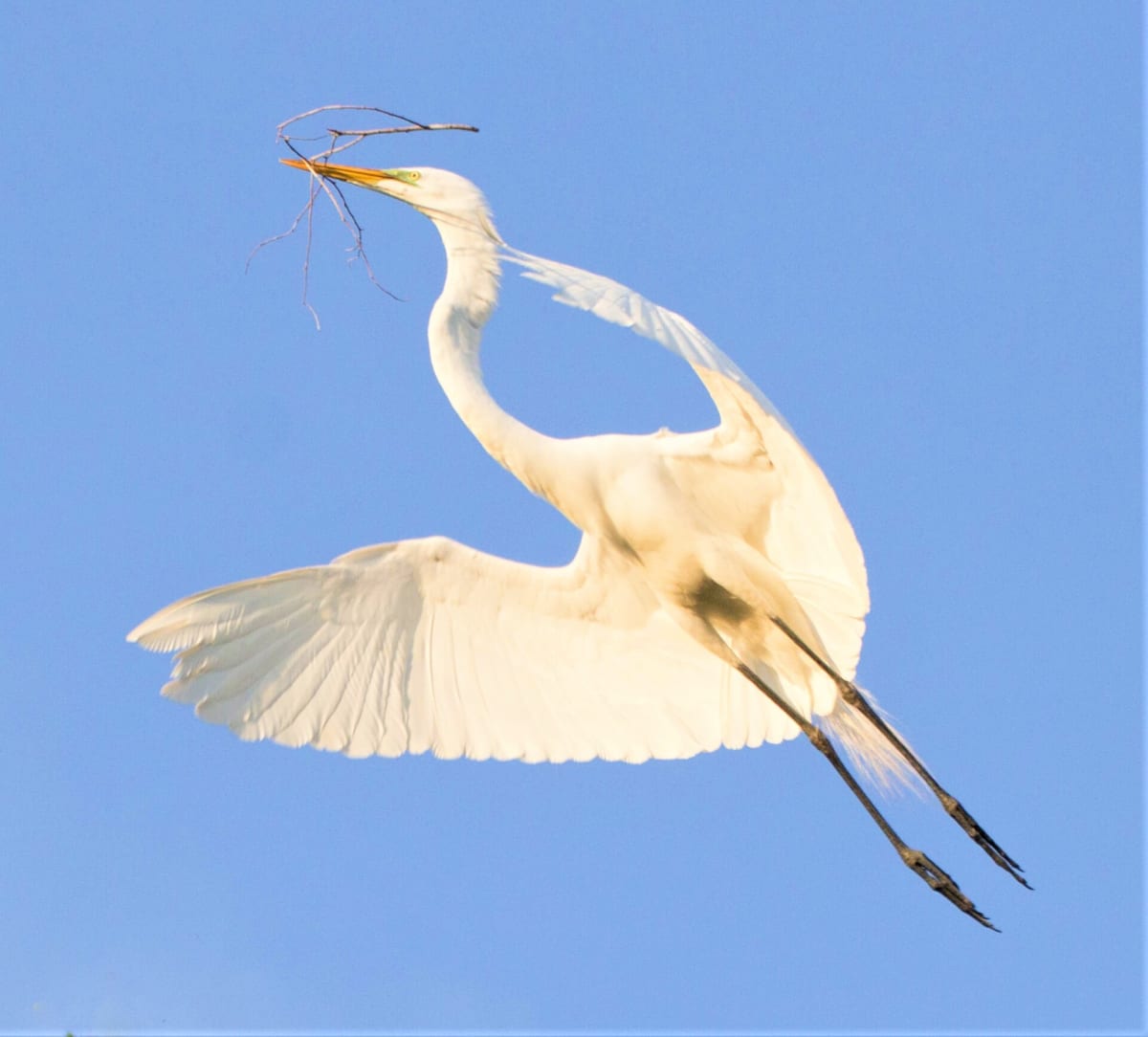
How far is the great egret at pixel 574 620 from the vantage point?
7211 mm

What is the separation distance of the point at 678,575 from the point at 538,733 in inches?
38.4

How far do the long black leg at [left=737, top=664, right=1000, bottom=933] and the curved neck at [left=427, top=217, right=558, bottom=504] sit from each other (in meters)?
1.24

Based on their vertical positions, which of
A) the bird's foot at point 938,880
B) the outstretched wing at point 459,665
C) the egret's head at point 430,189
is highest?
the egret's head at point 430,189

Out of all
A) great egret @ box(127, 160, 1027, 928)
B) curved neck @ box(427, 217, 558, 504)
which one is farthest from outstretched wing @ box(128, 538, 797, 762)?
curved neck @ box(427, 217, 558, 504)

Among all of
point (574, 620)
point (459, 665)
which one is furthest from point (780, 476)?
point (459, 665)

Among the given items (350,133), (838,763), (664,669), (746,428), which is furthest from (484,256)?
(838,763)

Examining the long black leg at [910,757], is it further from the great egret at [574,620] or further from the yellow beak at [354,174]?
the yellow beak at [354,174]

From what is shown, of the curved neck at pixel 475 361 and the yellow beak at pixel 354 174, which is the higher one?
the yellow beak at pixel 354 174

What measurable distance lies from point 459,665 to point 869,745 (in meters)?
1.73

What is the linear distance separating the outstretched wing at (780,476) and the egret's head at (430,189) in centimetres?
31

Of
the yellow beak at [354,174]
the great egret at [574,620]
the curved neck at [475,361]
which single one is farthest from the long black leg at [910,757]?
the yellow beak at [354,174]

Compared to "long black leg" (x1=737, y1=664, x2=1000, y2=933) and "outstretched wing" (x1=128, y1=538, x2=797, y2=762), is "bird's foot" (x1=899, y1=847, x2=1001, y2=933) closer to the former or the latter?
"long black leg" (x1=737, y1=664, x2=1000, y2=933)

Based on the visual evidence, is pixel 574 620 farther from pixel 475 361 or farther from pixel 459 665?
pixel 475 361

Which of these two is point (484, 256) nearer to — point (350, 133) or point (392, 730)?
point (350, 133)
